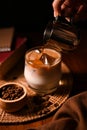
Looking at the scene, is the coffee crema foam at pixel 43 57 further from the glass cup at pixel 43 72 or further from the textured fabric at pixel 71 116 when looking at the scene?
the textured fabric at pixel 71 116

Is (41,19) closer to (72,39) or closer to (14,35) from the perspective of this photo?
(14,35)

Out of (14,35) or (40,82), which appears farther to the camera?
(14,35)

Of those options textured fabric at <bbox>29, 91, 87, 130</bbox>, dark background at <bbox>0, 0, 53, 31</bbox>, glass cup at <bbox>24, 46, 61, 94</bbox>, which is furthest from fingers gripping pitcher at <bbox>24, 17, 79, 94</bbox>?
dark background at <bbox>0, 0, 53, 31</bbox>

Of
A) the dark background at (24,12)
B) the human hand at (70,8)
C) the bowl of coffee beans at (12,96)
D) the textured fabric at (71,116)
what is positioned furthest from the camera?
the dark background at (24,12)

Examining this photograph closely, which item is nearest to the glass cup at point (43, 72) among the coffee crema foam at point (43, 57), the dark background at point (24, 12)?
the coffee crema foam at point (43, 57)

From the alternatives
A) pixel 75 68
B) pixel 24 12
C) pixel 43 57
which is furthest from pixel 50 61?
pixel 24 12

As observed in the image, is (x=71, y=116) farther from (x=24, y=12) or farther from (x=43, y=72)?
(x=24, y=12)

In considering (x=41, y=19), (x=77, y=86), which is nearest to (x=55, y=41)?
(x=77, y=86)
